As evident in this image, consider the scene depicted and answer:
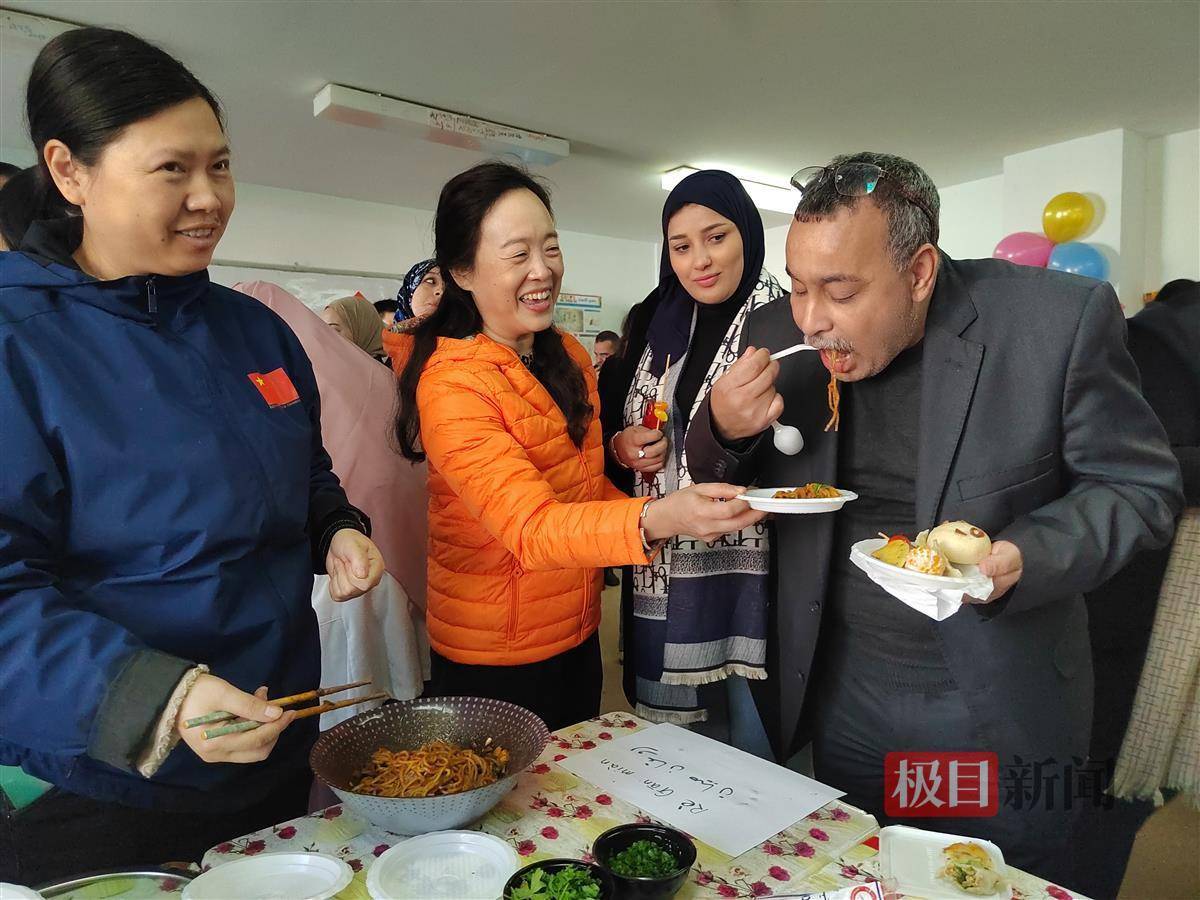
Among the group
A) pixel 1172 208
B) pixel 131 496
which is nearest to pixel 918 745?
pixel 131 496

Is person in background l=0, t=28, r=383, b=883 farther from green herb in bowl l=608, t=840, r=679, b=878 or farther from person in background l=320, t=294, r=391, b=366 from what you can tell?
person in background l=320, t=294, r=391, b=366

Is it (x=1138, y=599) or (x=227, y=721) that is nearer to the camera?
(x=227, y=721)

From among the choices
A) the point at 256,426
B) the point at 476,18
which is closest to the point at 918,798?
the point at 256,426

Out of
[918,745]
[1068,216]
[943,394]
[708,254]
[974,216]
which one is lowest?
[918,745]

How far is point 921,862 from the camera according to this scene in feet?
3.27

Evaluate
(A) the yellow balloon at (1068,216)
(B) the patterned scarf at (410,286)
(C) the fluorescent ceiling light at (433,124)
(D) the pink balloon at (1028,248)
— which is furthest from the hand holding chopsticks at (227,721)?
(A) the yellow balloon at (1068,216)

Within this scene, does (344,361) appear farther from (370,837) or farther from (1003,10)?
(1003,10)

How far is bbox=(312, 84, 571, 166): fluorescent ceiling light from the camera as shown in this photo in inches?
197

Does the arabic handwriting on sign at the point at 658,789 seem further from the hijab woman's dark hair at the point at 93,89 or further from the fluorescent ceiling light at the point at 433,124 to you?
the fluorescent ceiling light at the point at 433,124

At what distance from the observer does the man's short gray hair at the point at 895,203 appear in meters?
1.37

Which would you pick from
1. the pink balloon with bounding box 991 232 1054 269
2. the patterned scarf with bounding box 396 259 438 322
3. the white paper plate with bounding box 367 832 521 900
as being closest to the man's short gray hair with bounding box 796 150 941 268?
the white paper plate with bounding box 367 832 521 900

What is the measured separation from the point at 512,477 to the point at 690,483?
50cm

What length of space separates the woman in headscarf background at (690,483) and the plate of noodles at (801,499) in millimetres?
334

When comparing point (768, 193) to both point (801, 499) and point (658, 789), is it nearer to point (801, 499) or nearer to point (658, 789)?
point (801, 499)
